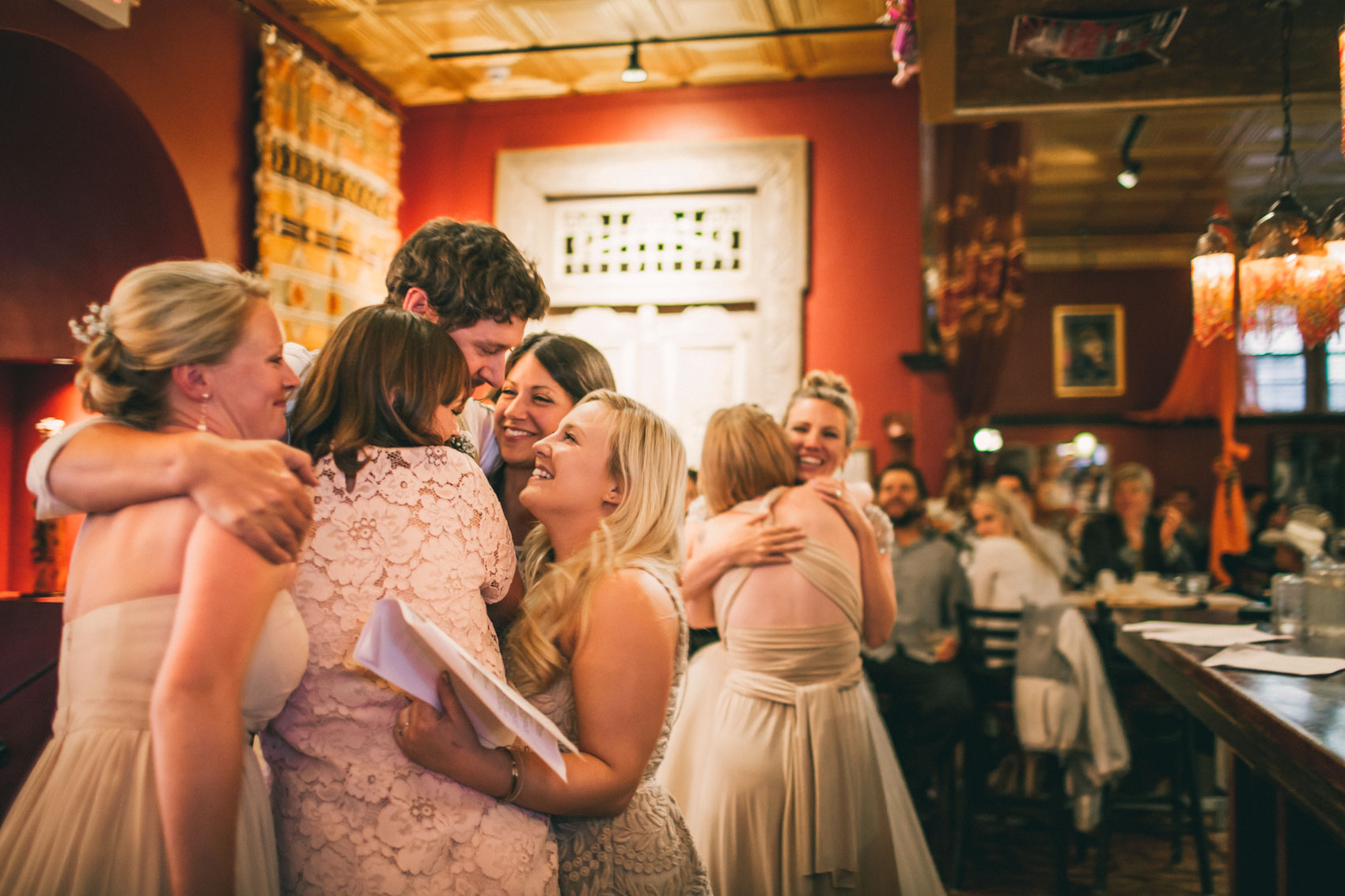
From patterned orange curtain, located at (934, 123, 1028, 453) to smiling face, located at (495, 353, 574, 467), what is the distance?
454 cm

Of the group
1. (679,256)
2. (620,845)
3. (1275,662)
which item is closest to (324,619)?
(620,845)

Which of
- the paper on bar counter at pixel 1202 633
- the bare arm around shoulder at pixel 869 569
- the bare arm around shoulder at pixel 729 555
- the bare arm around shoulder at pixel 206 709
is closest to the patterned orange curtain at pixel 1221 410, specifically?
the paper on bar counter at pixel 1202 633

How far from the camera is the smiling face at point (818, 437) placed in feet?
10.6

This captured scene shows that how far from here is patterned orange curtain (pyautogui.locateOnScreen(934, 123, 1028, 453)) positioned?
6.28 metres

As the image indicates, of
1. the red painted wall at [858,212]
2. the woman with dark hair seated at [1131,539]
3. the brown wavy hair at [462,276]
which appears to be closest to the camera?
the brown wavy hair at [462,276]

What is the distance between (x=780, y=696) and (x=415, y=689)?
1.61 m

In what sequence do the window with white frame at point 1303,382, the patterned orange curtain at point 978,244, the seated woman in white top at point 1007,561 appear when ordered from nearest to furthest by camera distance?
the seated woman in white top at point 1007,561, the patterned orange curtain at point 978,244, the window with white frame at point 1303,382

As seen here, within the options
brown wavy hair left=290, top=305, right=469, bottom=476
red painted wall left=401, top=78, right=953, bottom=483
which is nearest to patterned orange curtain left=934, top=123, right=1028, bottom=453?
red painted wall left=401, top=78, right=953, bottom=483

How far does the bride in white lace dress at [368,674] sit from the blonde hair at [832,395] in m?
2.05

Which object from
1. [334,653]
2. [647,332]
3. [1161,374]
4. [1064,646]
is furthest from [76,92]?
[1161,374]

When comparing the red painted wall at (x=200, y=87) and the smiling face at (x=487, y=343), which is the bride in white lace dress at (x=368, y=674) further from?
the red painted wall at (x=200, y=87)

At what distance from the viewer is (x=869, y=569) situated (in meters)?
2.83

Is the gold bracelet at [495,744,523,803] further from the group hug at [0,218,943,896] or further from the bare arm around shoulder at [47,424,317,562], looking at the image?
the bare arm around shoulder at [47,424,317,562]

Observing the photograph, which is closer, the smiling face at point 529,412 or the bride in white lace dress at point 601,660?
the bride in white lace dress at point 601,660
